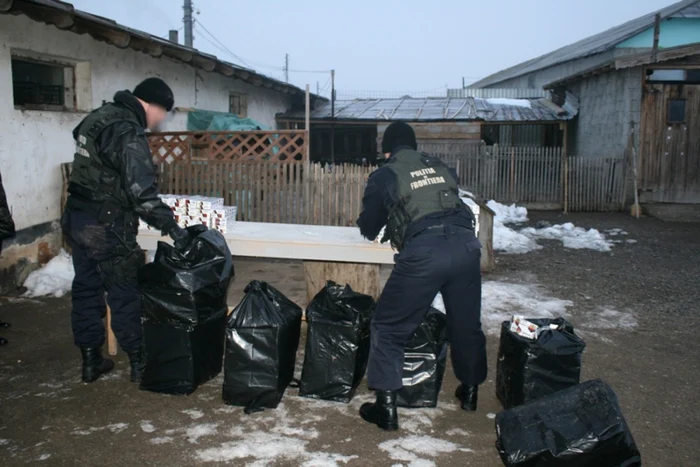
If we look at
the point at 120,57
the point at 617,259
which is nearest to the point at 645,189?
the point at 617,259

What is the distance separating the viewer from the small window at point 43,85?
24.8ft

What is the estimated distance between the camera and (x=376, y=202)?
3607mm

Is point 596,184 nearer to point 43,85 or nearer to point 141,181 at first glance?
point 43,85

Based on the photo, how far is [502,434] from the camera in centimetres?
311

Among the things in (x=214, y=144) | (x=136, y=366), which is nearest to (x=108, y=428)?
(x=136, y=366)

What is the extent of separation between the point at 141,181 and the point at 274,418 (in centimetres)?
172

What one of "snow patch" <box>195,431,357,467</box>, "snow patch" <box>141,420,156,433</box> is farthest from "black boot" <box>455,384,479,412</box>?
"snow patch" <box>141,420,156,433</box>

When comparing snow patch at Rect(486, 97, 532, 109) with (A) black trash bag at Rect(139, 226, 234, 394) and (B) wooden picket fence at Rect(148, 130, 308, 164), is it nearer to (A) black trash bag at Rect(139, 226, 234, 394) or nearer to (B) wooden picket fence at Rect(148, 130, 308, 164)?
(B) wooden picket fence at Rect(148, 130, 308, 164)

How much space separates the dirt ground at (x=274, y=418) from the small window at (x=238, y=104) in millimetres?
8676

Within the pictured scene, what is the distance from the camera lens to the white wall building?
653cm

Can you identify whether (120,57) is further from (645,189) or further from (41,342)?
(645,189)

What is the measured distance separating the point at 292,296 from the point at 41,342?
8.30 feet

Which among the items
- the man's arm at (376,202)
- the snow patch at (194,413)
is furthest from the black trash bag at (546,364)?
the snow patch at (194,413)

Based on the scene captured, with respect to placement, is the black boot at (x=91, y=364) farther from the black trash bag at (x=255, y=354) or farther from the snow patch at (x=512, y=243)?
the snow patch at (x=512, y=243)
